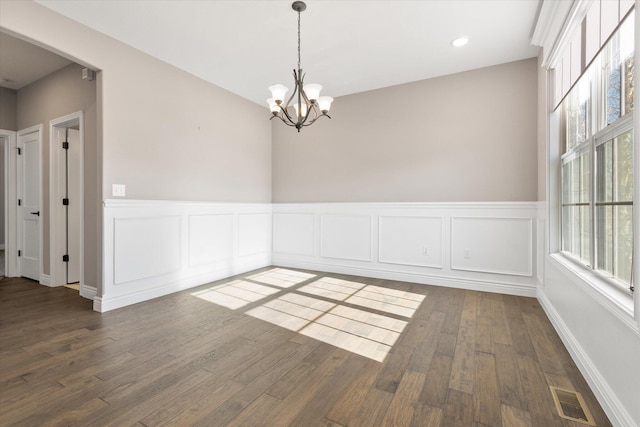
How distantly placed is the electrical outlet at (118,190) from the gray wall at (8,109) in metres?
2.75

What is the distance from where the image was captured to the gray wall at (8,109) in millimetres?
4242

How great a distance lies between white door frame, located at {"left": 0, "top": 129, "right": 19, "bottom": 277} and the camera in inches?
168

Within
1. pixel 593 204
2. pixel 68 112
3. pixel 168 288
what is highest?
pixel 68 112

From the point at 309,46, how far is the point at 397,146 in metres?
1.73

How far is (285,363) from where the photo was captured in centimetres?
195

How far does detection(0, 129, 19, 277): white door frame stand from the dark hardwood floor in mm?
1470

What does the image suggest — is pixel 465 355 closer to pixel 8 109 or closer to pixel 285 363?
pixel 285 363

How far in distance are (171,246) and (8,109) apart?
3.32 metres

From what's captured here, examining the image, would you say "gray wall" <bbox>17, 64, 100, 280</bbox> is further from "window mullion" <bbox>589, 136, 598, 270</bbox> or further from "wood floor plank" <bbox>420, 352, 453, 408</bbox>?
"window mullion" <bbox>589, 136, 598, 270</bbox>

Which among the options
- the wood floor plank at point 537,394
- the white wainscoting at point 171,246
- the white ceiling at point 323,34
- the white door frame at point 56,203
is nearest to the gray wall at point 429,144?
the white ceiling at point 323,34

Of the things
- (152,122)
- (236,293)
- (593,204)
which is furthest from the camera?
(236,293)

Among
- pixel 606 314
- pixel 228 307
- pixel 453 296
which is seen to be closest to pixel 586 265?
pixel 606 314

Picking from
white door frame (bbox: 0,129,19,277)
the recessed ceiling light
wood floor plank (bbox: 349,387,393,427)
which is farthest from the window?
white door frame (bbox: 0,129,19,277)

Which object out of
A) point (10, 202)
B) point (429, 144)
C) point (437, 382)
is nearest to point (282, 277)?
point (429, 144)
